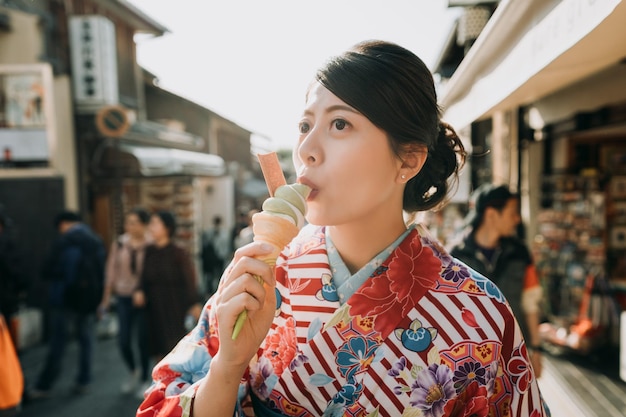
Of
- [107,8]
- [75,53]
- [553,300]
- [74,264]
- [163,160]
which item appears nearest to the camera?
[74,264]

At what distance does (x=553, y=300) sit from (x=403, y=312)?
6.32 meters

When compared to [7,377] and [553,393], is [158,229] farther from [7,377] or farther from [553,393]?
[553,393]

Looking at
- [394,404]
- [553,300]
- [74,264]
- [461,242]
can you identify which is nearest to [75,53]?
[74,264]

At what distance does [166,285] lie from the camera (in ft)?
15.6

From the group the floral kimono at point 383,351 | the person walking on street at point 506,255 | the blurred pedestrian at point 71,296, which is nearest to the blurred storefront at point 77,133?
the blurred pedestrian at point 71,296

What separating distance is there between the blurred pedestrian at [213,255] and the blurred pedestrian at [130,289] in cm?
478

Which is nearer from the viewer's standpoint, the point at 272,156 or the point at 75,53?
the point at 272,156

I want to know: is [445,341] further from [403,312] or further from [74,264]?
[74,264]

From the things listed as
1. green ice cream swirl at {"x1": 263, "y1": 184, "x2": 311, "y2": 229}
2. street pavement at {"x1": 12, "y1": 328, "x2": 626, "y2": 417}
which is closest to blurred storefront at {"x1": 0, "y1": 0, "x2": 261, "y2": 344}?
street pavement at {"x1": 12, "y1": 328, "x2": 626, "y2": 417}

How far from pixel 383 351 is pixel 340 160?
533 millimetres

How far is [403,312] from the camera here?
1300 mm

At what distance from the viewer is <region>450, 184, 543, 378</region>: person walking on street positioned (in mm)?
3549

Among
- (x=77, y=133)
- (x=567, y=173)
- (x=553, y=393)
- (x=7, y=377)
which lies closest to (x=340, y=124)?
(x=7, y=377)

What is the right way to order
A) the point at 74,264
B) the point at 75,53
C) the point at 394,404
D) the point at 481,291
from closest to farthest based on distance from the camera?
the point at 394,404 < the point at 481,291 < the point at 74,264 < the point at 75,53
